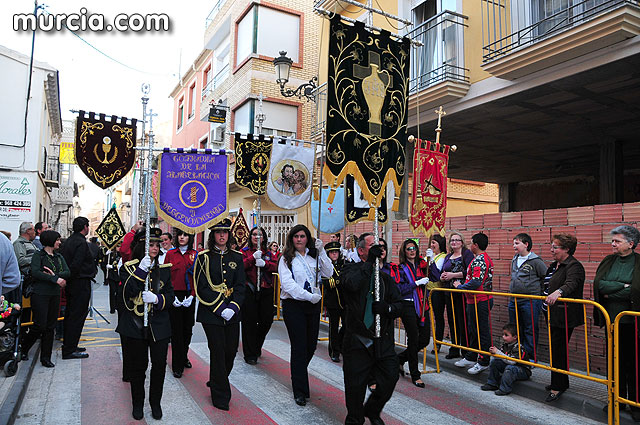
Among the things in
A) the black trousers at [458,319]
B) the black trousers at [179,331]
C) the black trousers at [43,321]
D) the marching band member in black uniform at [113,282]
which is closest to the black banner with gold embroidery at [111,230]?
the marching band member in black uniform at [113,282]

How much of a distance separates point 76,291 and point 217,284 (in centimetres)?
323

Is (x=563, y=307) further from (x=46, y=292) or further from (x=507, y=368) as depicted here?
(x=46, y=292)

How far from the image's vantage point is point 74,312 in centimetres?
740

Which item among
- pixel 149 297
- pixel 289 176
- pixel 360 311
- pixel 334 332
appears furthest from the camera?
pixel 289 176

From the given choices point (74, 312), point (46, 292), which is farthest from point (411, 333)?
point (46, 292)

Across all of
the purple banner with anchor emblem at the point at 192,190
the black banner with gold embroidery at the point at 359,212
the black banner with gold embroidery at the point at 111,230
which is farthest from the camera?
the black banner with gold embroidery at the point at 111,230

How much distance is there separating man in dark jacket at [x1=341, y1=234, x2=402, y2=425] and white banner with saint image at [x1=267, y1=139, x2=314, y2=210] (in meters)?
4.18

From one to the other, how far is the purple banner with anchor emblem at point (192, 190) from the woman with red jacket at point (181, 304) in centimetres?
57

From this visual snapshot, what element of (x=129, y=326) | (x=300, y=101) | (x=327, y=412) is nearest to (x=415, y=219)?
(x=327, y=412)

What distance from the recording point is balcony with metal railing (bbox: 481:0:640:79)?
22.6ft

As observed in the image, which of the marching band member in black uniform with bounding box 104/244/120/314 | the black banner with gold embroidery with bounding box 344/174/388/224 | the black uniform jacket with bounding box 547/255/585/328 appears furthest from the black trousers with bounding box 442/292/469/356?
the marching band member in black uniform with bounding box 104/244/120/314

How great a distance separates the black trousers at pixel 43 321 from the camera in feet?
22.3

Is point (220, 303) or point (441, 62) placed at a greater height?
point (441, 62)

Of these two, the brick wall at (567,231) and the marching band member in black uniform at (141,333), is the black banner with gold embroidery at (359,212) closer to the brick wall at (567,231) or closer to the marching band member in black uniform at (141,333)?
the marching band member in black uniform at (141,333)
